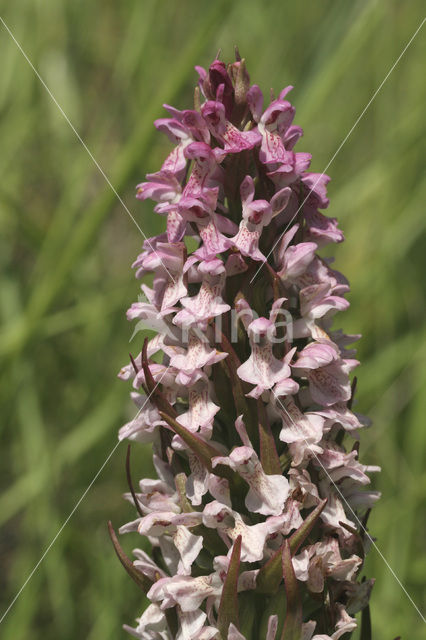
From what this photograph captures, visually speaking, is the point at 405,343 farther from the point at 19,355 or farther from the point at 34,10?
the point at 34,10

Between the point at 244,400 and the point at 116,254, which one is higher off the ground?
the point at 244,400

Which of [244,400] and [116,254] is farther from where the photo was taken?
[116,254]

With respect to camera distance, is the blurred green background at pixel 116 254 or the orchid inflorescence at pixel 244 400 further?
the blurred green background at pixel 116 254

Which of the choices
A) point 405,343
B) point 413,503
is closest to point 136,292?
point 405,343
